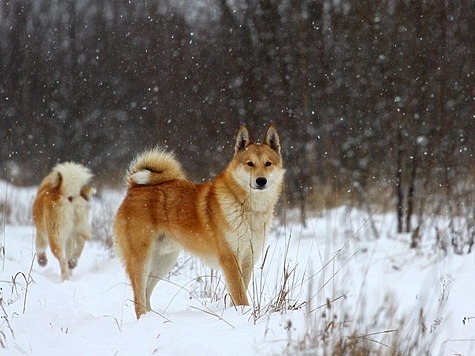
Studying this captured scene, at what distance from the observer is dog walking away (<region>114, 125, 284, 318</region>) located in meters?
4.63

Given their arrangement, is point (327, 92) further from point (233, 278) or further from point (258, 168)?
point (233, 278)

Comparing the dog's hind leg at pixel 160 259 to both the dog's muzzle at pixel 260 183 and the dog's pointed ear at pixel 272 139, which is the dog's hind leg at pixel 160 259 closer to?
the dog's muzzle at pixel 260 183

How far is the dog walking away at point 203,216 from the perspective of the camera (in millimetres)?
4633

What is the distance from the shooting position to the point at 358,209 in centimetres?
854

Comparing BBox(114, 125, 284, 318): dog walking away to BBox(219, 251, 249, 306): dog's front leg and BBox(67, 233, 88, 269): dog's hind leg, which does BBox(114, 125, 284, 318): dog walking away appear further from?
BBox(67, 233, 88, 269): dog's hind leg

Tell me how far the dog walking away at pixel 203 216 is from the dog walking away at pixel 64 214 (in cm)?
290

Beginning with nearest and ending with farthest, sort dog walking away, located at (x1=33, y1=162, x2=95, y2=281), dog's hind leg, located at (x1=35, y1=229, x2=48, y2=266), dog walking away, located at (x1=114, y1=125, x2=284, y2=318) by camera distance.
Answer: dog walking away, located at (x1=114, y1=125, x2=284, y2=318), dog walking away, located at (x1=33, y1=162, x2=95, y2=281), dog's hind leg, located at (x1=35, y1=229, x2=48, y2=266)

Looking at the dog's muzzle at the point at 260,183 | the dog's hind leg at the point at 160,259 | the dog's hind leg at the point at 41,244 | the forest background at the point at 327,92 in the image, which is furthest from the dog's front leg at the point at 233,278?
the dog's hind leg at the point at 41,244

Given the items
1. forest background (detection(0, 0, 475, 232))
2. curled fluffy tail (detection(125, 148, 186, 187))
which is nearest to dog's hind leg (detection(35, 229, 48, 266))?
forest background (detection(0, 0, 475, 232))

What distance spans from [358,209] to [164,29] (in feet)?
21.0

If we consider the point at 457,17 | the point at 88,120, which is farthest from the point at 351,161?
the point at 88,120

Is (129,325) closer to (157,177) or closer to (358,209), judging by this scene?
(157,177)

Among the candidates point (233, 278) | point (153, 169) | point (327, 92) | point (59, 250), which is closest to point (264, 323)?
point (233, 278)

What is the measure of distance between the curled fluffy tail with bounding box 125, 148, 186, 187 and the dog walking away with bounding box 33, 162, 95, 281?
2.81 m
